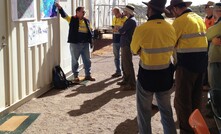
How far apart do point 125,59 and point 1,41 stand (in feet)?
11.1

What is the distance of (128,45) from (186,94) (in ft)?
11.7

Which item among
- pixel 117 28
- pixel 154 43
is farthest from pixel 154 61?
pixel 117 28

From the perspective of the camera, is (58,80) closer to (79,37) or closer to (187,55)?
(79,37)

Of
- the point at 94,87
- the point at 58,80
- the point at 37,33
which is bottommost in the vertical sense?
the point at 94,87

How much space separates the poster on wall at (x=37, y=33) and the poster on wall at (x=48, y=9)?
19 centimetres

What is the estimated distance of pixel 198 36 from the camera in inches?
201

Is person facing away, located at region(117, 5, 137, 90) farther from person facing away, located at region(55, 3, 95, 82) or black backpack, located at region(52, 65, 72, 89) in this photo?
black backpack, located at region(52, 65, 72, 89)

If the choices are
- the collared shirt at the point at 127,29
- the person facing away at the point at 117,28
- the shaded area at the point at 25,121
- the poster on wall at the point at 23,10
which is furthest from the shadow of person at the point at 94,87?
the poster on wall at the point at 23,10

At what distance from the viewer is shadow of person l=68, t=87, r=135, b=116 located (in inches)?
273

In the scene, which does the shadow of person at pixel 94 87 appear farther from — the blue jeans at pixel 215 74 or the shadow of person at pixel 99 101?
the blue jeans at pixel 215 74

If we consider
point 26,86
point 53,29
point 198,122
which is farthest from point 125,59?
point 198,122

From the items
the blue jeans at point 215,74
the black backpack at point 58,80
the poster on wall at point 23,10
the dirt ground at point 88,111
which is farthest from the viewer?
the black backpack at point 58,80

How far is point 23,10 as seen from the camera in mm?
6949

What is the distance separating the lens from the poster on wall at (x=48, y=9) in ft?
25.9
